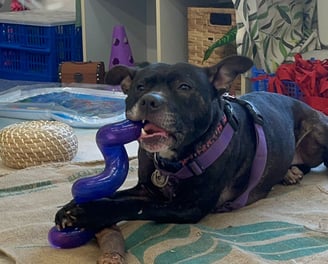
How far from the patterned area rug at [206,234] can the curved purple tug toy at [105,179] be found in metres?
0.02

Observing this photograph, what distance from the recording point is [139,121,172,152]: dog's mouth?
1.41 meters

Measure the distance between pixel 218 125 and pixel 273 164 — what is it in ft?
0.77

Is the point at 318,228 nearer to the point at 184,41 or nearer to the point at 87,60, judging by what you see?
the point at 184,41

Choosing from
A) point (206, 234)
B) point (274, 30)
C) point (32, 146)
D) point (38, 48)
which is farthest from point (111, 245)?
point (38, 48)

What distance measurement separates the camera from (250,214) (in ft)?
5.29

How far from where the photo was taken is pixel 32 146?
2088 millimetres

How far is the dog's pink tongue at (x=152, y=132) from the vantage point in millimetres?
1409

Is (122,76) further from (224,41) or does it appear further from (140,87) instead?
(224,41)

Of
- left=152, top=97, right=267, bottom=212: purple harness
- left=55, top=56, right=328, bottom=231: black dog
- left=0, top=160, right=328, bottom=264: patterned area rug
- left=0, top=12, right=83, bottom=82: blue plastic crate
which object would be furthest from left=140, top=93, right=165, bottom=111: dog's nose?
left=0, top=12, right=83, bottom=82: blue plastic crate

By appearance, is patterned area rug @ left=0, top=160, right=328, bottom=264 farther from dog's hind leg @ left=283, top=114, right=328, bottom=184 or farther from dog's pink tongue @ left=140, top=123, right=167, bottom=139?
dog's pink tongue @ left=140, top=123, right=167, bottom=139

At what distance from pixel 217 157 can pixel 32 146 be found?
766 mm

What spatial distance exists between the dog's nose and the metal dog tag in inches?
7.8

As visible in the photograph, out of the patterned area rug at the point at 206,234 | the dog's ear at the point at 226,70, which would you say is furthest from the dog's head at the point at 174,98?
the patterned area rug at the point at 206,234

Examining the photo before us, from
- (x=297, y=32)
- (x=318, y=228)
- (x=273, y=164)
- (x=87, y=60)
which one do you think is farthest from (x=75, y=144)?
(x=87, y=60)
